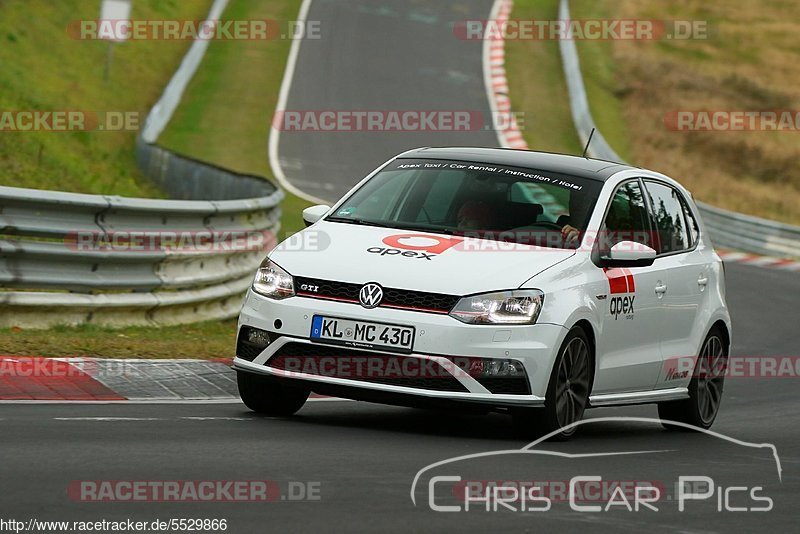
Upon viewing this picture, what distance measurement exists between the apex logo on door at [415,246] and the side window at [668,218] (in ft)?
6.37

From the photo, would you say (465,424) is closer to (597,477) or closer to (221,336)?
(597,477)

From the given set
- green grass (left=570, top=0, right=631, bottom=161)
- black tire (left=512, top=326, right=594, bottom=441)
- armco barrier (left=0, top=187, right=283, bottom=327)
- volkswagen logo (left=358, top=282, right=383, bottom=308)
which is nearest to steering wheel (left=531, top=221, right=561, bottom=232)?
black tire (left=512, top=326, right=594, bottom=441)

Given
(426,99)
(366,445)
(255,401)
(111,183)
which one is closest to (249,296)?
(255,401)

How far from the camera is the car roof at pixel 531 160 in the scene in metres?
10.1

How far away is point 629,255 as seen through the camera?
945 cm

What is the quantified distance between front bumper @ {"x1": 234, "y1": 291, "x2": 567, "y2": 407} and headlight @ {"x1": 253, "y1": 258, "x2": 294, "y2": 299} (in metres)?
0.07

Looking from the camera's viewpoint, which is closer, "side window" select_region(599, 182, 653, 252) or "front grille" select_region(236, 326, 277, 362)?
"front grille" select_region(236, 326, 277, 362)

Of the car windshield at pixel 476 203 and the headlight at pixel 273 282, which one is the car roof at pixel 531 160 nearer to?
the car windshield at pixel 476 203

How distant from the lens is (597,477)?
7820 millimetres

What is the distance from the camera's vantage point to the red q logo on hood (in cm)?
902

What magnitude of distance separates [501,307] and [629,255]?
1.20m

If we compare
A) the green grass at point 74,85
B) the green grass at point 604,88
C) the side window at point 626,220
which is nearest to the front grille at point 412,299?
the side window at point 626,220

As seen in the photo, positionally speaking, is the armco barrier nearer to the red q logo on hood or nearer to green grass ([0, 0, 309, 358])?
green grass ([0, 0, 309, 358])

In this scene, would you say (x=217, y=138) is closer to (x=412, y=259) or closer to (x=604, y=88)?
(x=604, y=88)
